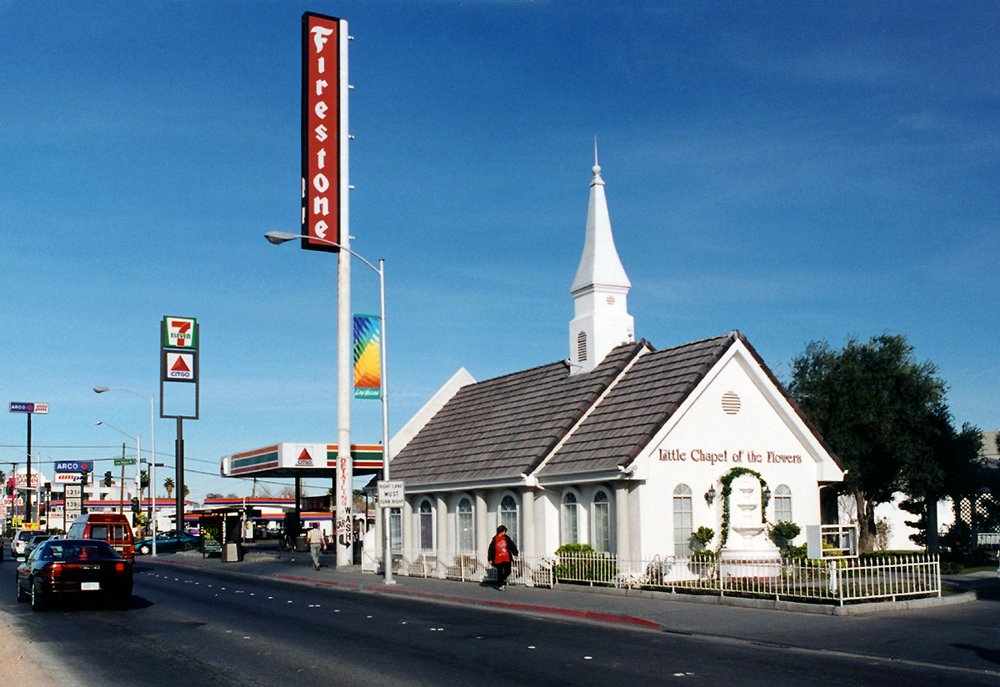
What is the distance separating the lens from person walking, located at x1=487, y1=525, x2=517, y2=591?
25.2 metres

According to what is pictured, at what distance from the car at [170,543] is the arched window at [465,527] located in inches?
1602

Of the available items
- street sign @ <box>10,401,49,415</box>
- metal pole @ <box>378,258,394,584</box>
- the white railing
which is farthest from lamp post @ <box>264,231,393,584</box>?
street sign @ <box>10,401,49,415</box>

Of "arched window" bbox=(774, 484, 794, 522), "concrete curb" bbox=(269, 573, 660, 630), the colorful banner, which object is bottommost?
"concrete curb" bbox=(269, 573, 660, 630)

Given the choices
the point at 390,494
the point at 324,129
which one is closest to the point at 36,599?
the point at 390,494

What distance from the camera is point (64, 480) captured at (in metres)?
119

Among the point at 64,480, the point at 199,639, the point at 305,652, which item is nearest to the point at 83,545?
the point at 199,639

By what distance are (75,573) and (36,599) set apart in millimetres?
1378

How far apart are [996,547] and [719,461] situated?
2300cm

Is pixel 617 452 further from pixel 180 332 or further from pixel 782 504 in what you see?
pixel 180 332

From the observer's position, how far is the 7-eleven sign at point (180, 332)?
217 feet

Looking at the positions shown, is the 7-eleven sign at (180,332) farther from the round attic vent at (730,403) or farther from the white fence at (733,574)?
the round attic vent at (730,403)

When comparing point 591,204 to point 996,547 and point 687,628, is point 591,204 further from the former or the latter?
point 996,547

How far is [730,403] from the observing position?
26672 mm

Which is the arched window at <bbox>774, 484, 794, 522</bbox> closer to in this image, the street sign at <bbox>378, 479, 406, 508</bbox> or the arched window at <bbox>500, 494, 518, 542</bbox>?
the arched window at <bbox>500, 494, 518, 542</bbox>
